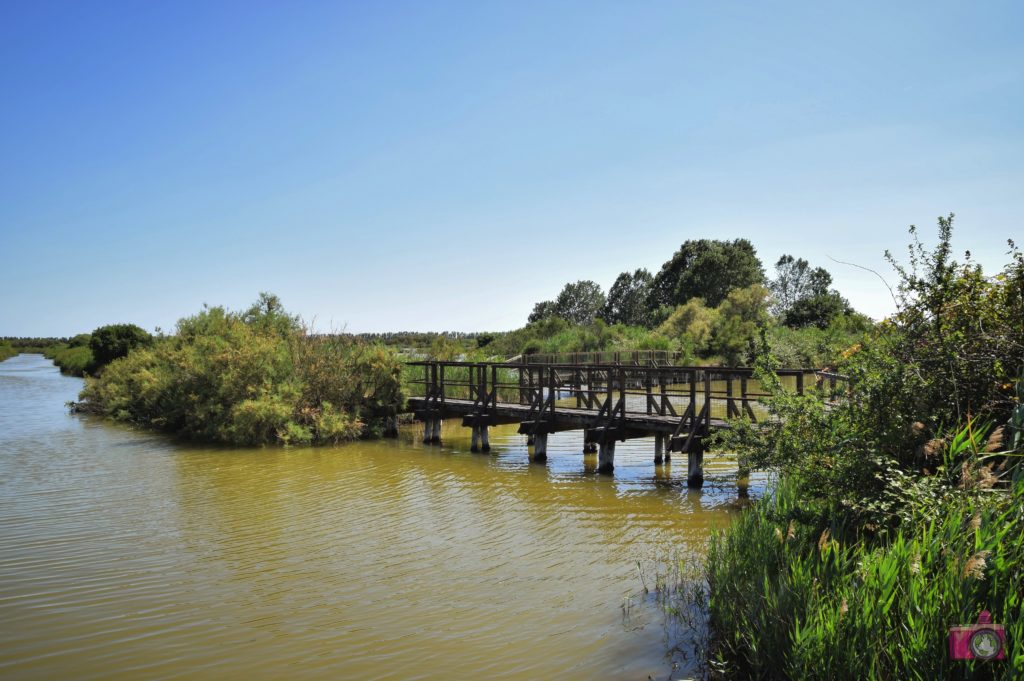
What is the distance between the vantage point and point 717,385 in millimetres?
38594

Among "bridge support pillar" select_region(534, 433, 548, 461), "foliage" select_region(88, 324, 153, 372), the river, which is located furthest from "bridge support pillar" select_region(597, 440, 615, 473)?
"foliage" select_region(88, 324, 153, 372)

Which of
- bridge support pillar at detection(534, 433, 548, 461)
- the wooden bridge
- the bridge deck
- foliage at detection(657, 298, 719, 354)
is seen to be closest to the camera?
the wooden bridge

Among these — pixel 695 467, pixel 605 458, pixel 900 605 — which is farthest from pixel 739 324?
pixel 900 605

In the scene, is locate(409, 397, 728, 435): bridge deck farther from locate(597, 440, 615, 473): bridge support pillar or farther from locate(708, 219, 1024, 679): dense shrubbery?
locate(708, 219, 1024, 679): dense shrubbery

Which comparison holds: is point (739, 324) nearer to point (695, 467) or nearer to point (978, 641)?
point (695, 467)

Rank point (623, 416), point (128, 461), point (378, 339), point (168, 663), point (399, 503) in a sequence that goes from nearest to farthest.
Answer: point (168, 663)
point (399, 503)
point (623, 416)
point (128, 461)
point (378, 339)

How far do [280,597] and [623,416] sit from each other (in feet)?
32.9

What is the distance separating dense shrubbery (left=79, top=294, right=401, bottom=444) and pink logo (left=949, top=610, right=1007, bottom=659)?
777 inches

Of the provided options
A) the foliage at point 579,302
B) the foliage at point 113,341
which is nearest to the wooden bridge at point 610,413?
the foliage at point 113,341

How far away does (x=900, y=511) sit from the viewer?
17.7 ft

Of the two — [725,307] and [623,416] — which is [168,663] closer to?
[623,416]

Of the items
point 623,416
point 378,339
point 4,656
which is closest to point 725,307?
point 378,339

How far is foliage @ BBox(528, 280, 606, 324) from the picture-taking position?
300 ft

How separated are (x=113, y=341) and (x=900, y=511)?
2201 inches
